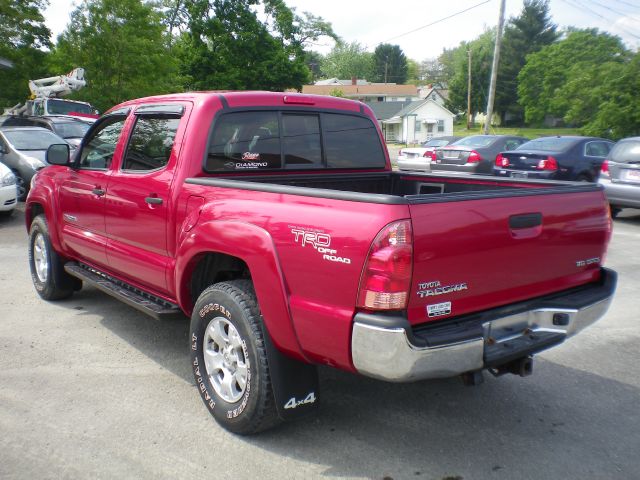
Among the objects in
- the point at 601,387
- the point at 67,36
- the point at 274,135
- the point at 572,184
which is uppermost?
the point at 67,36

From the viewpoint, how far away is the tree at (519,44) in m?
73.9

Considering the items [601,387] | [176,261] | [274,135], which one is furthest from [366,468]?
[274,135]

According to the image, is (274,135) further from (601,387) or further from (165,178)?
(601,387)

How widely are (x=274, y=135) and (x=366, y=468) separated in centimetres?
236

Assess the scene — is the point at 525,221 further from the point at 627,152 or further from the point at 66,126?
the point at 66,126

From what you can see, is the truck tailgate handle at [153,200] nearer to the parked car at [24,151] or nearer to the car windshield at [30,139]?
the parked car at [24,151]

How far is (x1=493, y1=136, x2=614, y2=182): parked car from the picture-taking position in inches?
489

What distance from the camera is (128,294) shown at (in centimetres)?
456

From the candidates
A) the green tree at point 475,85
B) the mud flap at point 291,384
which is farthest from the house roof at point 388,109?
the mud flap at point 291,384

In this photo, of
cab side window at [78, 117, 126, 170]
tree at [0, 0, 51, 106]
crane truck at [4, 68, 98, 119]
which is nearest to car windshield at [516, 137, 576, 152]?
cab side window at [78, 117, 126, 170]

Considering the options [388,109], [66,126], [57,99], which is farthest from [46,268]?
[388,109]

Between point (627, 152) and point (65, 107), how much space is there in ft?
60.5

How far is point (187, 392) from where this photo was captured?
4078 mm

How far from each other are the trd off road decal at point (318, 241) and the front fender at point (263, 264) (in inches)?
7.2
